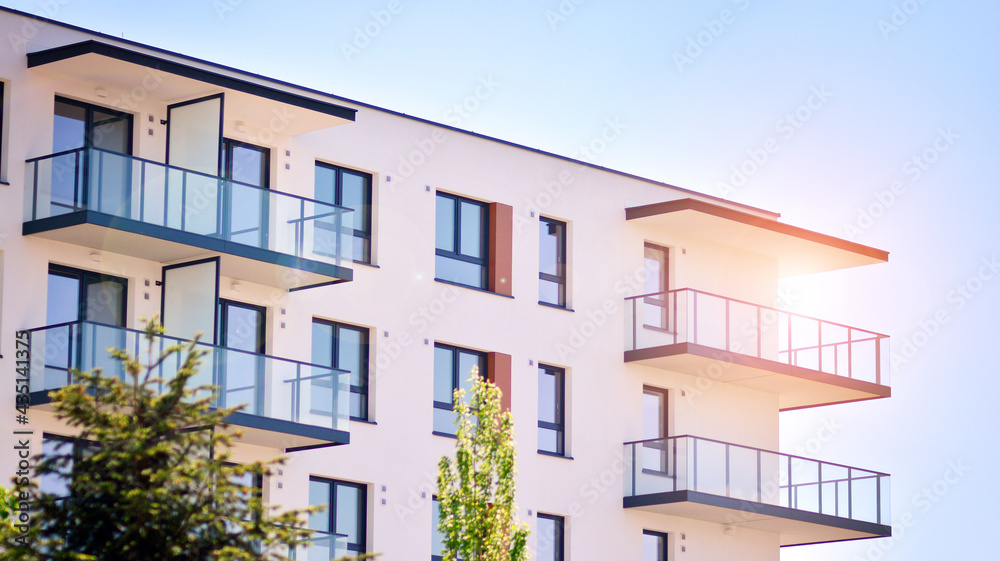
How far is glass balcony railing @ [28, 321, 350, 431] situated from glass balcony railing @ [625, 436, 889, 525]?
7548mm

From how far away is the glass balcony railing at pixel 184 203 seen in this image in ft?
75.5

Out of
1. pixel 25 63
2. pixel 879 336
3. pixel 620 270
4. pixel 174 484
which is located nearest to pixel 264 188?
pixel 25 63

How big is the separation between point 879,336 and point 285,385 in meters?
13.7

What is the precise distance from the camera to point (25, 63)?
76.7ft

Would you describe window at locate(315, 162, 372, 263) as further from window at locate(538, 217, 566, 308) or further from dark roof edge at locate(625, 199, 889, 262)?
dark roof edge at locate(625, 199, 889, 262)

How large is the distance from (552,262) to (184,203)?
27.8ft

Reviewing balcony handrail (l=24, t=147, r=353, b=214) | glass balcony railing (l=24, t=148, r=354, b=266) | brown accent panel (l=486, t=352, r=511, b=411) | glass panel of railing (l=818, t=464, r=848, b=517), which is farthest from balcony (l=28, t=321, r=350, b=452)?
glass panel of railing (l=818, t=464, r=848, b=517)

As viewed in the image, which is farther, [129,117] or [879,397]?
[879,397]

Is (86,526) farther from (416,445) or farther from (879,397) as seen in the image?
(879,397)

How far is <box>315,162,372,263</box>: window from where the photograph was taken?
26.9 m

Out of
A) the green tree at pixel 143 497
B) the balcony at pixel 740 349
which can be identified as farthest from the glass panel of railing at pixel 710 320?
the green tree at pixel 143 497

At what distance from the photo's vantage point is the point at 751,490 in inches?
1224

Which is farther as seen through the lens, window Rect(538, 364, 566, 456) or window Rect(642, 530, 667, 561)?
window Rect(642, 530, 667, 561)

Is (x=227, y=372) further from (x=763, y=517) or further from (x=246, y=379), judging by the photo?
(x=763, y=517)
